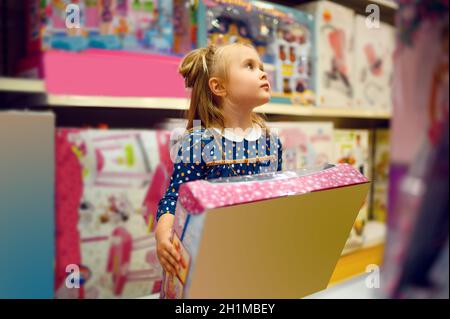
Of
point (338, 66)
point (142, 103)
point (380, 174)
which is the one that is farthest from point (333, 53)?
point (142, 103)

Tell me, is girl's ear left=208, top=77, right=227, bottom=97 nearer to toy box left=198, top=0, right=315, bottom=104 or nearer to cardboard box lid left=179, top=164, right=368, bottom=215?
cardboard box lid left=179, top=164, right=368, bottom=215

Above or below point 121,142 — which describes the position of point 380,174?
below

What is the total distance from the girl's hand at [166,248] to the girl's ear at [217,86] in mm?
217

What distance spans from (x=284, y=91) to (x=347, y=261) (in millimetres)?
617

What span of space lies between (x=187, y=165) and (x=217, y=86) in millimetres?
142

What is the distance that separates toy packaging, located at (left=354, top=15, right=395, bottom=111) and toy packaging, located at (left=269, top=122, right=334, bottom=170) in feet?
0.82

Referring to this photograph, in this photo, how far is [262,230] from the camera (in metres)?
0.48

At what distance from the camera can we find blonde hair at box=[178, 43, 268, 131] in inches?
27.7

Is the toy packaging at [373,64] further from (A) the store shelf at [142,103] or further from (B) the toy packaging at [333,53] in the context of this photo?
(A) the store shelf at [142,103]

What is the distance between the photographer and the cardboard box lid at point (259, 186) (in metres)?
0.43

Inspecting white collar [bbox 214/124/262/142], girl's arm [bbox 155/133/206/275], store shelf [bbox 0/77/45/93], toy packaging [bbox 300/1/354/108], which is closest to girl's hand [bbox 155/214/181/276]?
girl's arm [bbox 155/133/206/275]

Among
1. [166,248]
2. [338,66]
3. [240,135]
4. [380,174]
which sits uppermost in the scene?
[338,66]

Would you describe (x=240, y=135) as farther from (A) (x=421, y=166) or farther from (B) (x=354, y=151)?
(B) (x=354, y=151)

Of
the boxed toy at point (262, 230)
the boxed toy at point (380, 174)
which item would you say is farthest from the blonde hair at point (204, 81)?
the boxed toy at point (380, 174)
